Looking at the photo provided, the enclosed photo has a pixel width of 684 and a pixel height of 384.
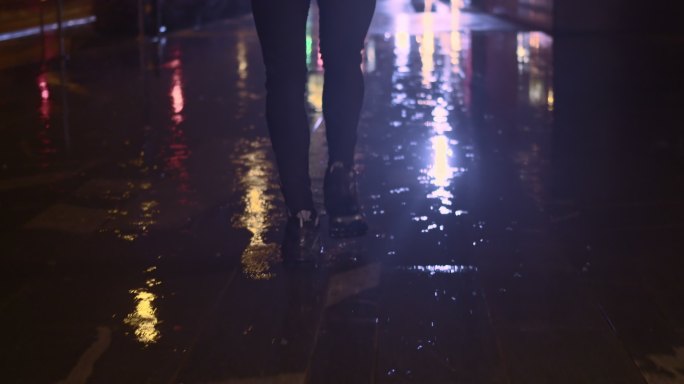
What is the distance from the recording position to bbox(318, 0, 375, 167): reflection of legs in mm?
3906

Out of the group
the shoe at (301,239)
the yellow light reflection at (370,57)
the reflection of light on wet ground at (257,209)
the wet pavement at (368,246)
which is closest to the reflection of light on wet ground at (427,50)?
the yellow light reflection at (370,57)

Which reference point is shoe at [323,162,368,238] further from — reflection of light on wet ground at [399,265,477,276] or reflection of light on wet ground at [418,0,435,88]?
reflection of light on wet ground at [418,0,435,88]

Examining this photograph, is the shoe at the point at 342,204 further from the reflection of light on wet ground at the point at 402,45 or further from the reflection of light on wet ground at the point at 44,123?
the reflection of light on wet ground at the point at 402,45

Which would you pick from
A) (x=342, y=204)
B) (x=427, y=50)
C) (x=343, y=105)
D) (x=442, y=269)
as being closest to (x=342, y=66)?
(x=343, y=105)

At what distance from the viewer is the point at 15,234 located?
432 cm

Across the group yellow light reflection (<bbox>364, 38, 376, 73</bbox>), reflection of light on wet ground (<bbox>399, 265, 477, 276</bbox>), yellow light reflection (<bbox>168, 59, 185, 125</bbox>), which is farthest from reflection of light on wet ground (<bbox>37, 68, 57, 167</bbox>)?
yellow light reflection (<bbox>364, 38, 376, 73</bbox>)

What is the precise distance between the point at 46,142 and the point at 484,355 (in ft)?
13.9

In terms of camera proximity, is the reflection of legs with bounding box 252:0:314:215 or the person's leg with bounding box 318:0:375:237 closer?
the reflection of legs with bounding box 252:0:314:215

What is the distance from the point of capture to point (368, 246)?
405cm

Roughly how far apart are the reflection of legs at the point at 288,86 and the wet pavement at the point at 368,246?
300mm

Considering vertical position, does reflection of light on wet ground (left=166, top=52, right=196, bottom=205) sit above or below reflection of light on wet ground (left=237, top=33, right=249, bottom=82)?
above

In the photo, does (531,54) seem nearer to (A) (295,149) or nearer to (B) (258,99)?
(B) (258,99)

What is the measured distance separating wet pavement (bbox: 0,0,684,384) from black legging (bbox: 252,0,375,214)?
359 mm

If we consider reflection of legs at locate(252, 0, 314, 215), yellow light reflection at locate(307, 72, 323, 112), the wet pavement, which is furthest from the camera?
yellow light reflection at locate(307, 72, 323, 112)
